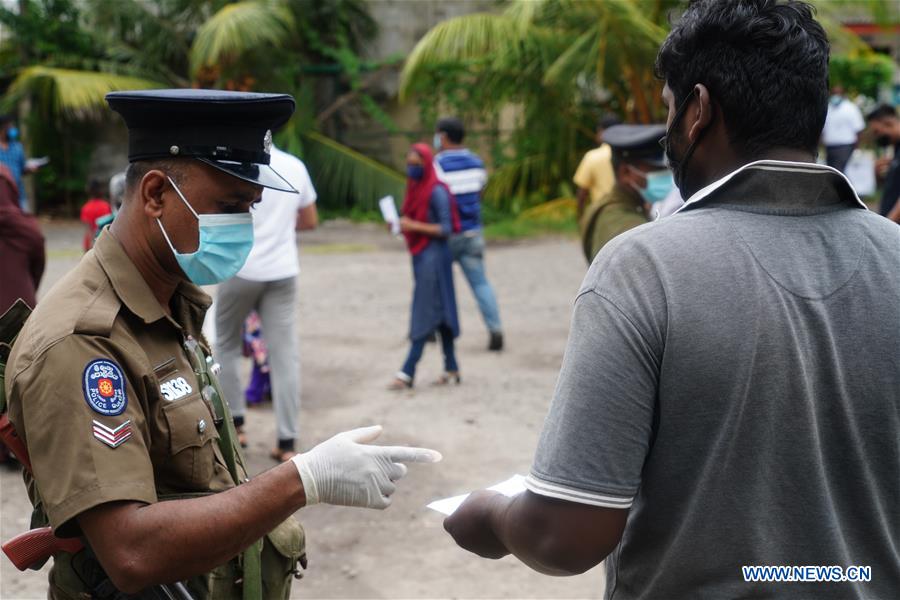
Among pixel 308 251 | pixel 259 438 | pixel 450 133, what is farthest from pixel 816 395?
pixel 308 251

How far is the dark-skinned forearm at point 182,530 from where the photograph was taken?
1.73 metres

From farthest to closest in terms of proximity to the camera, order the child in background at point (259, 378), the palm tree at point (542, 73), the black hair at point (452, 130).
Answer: the palm tree at point (542, 73) < the black hair at point (452, 130) < the child in background at point (259, 378)

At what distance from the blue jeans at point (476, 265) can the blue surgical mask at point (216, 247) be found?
568 centimetres

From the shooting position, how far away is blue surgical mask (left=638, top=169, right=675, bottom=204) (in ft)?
16.4

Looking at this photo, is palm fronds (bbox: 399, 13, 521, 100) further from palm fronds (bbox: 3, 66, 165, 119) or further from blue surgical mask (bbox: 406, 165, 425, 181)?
blue surgical mask (bbox: 406, 165, 425, 181)

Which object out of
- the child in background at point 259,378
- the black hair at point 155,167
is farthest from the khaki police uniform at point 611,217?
the black hair at point 155,167

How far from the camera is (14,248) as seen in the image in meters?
5.47

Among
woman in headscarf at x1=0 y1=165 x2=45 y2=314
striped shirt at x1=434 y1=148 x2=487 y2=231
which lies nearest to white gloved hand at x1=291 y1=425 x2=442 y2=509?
woman in headscarf at x1=0 y1=165 x2=45 y2=314

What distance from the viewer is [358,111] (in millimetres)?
17922

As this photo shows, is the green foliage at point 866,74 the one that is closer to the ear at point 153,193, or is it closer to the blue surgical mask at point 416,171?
the blue surgical mask at point 416,171

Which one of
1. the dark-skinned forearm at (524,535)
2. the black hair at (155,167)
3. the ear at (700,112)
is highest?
the ear at (700,112)

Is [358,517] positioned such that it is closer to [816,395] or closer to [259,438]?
[259,438]

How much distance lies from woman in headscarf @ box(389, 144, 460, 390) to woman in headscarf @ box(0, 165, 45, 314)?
8.57 feet

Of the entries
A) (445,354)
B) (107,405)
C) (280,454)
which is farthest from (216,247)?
(445,354)
